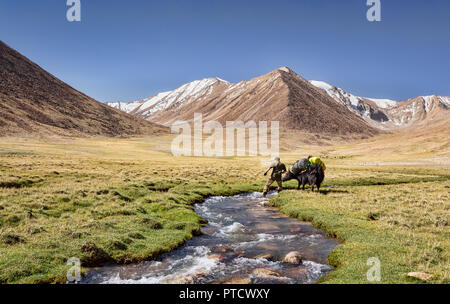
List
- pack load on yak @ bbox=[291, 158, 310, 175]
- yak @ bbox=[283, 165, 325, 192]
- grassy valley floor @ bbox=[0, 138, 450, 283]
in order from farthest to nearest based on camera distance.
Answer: pack load on yak @ bbox=[291, 158, 310, 175] → yak @ bbox=[283, 165, 325, 192] → grassy valley floor @ bbox=[0, 138, 450, 283]

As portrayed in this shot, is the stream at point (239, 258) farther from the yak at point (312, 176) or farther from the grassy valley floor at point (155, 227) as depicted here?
the yak at point (312, 176)

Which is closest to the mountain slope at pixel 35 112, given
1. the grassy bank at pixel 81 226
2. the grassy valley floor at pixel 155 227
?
the grassy bank at pixel 81 226

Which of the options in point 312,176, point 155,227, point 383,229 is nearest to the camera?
point 383,229

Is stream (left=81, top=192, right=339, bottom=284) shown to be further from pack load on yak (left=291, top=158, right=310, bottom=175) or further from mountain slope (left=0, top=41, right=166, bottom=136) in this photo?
mountain slope (left=0, top=41, right=166, bottom=136)

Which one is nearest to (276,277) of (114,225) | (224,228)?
(224,228)

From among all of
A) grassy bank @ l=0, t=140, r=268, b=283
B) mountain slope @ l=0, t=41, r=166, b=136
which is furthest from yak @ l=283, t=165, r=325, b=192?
mountain slope @ l=0, t=41, r=166, b=136

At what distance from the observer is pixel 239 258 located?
14.0m

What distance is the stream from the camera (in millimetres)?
11719

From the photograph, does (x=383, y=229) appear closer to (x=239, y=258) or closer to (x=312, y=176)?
(x=239, y=258)

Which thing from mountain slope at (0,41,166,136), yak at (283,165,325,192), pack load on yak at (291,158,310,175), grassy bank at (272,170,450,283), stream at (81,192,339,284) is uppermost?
mountain slope at (0,41,166,136)

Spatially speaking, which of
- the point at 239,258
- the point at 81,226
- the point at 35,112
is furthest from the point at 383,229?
the point at 35,112

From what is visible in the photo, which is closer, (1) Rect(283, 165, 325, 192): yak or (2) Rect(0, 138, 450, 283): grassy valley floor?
(2) Rect(0, 138, 450, 283): grassy valley floor
